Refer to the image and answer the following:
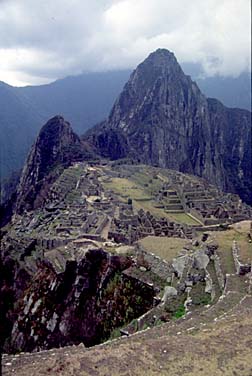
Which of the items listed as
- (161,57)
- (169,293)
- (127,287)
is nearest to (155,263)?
(127,287)

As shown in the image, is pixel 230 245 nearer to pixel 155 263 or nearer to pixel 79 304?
pixel 155 263

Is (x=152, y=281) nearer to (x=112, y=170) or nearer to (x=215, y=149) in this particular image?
(x=112, y=170)

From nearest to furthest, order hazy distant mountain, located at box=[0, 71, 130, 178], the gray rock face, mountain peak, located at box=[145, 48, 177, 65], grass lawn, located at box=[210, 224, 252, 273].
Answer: the gray rock face
grass lawn, located at box=[210, 224, 252, 273]
hazy distant mountain, located at box=[0, 71, 130, 178]
mountain peak, located at box=[145, 48, 177, 65]

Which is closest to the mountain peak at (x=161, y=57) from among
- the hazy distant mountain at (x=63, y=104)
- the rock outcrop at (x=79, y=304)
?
the hazy distant mountain at (x=63, y=104)

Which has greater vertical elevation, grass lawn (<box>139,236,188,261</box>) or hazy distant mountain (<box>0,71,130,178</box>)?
hazy distant mountain (<box>0,71,130,178</box>)

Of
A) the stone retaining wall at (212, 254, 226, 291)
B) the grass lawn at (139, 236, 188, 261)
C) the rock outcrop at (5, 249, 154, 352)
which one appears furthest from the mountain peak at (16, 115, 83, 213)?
the stone retaining wall at (212, 254, 226, 291)

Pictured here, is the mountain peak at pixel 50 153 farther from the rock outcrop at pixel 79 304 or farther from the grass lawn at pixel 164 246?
the grass lawn at pixel 164 246

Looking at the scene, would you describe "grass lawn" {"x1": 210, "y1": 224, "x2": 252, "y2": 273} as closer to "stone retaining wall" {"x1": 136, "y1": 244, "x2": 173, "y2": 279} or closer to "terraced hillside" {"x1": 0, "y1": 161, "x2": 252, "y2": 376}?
"terraced hillside" {"x1": 0, "y1": 161, "x2": 252, "y2": 376}
